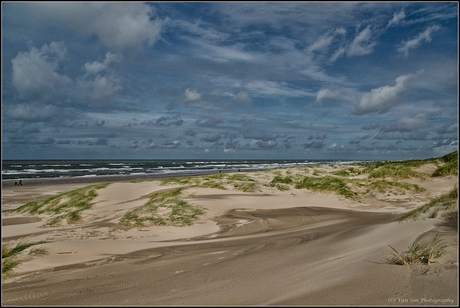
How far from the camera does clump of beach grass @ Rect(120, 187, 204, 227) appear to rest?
9445mm

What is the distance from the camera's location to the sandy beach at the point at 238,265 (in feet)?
12.7

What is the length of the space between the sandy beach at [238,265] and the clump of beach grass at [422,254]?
0.09m

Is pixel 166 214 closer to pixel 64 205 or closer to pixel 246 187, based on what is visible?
pixel 64 205

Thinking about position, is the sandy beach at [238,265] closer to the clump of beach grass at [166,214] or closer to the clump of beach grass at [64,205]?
the clump of beach grass at [166,214]

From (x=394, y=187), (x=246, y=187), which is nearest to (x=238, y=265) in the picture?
(x=246, y=187)

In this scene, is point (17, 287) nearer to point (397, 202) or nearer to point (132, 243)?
point (132, 243)

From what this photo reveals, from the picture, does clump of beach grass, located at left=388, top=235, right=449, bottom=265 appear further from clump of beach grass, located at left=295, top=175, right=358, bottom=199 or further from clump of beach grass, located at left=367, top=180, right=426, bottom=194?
clump of beach grass, located at left=367, top=180, right=426, bottom=194

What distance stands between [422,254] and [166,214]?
7672 millimetres

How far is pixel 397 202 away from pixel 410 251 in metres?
9.44

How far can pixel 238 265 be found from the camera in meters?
5.29

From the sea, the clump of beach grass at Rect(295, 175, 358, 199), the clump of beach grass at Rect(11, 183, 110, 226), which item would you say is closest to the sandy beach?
the clump of beach grass at Rect(11, 183, 110, 226)

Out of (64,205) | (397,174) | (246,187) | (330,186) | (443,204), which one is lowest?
(64,205)

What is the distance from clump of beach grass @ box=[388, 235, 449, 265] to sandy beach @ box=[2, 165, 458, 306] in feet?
0.30

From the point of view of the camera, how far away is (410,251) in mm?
4703
